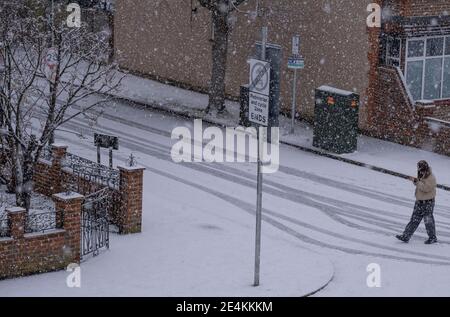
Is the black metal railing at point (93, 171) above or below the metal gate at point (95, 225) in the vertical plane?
above

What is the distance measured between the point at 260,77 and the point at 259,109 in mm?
481

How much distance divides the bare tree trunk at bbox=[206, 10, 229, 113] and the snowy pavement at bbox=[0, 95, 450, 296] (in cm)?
438

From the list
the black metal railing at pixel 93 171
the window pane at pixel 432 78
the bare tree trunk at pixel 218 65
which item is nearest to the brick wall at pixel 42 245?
the black metal railing at pixel 93 171

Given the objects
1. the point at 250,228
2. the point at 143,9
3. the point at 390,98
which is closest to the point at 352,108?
the point at 390,98

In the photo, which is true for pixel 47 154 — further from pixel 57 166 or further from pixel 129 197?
pixel 129 197

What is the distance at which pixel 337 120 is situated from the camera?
2600 centimetres

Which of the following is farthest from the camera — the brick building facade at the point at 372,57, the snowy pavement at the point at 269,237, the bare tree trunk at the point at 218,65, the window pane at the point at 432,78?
the bare tree trunk at the point at 218,65

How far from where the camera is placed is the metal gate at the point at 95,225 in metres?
16.6

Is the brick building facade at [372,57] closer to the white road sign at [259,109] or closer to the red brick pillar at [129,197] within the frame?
the red brick pillar at [129,197]

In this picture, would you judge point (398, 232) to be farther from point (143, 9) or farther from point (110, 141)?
point (143, 9)

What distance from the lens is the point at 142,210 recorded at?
1977cm

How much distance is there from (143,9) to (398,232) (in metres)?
20.8

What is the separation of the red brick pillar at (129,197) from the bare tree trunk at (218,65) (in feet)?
41.3

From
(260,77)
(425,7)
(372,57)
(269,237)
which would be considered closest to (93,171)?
(269,237)
